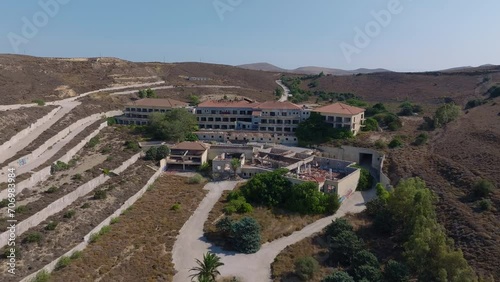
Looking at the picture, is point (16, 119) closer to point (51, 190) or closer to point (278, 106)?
point (51, 190)

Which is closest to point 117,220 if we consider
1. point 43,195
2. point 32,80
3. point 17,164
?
point 43,195

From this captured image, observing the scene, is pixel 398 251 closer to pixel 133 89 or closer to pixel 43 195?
pixel 43 195

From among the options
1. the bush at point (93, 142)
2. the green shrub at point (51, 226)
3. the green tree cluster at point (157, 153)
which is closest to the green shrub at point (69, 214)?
the green shrub at point (51, 226)

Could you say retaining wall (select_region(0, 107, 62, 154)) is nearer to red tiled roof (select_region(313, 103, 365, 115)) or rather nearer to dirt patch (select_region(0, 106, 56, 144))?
dirt patch (select_region(0, 106, 56, 144))

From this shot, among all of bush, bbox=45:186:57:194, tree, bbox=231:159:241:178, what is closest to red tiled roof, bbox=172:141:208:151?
tree, bbox=231:159:241:178

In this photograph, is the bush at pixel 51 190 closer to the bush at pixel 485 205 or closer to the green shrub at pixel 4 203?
the green shrub at pixel 4 203

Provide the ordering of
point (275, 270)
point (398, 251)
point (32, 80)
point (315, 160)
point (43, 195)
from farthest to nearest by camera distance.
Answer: point (32, 80)
point (315, 160)
point (43, 195)
point (398, 251)
point (275, 270)
